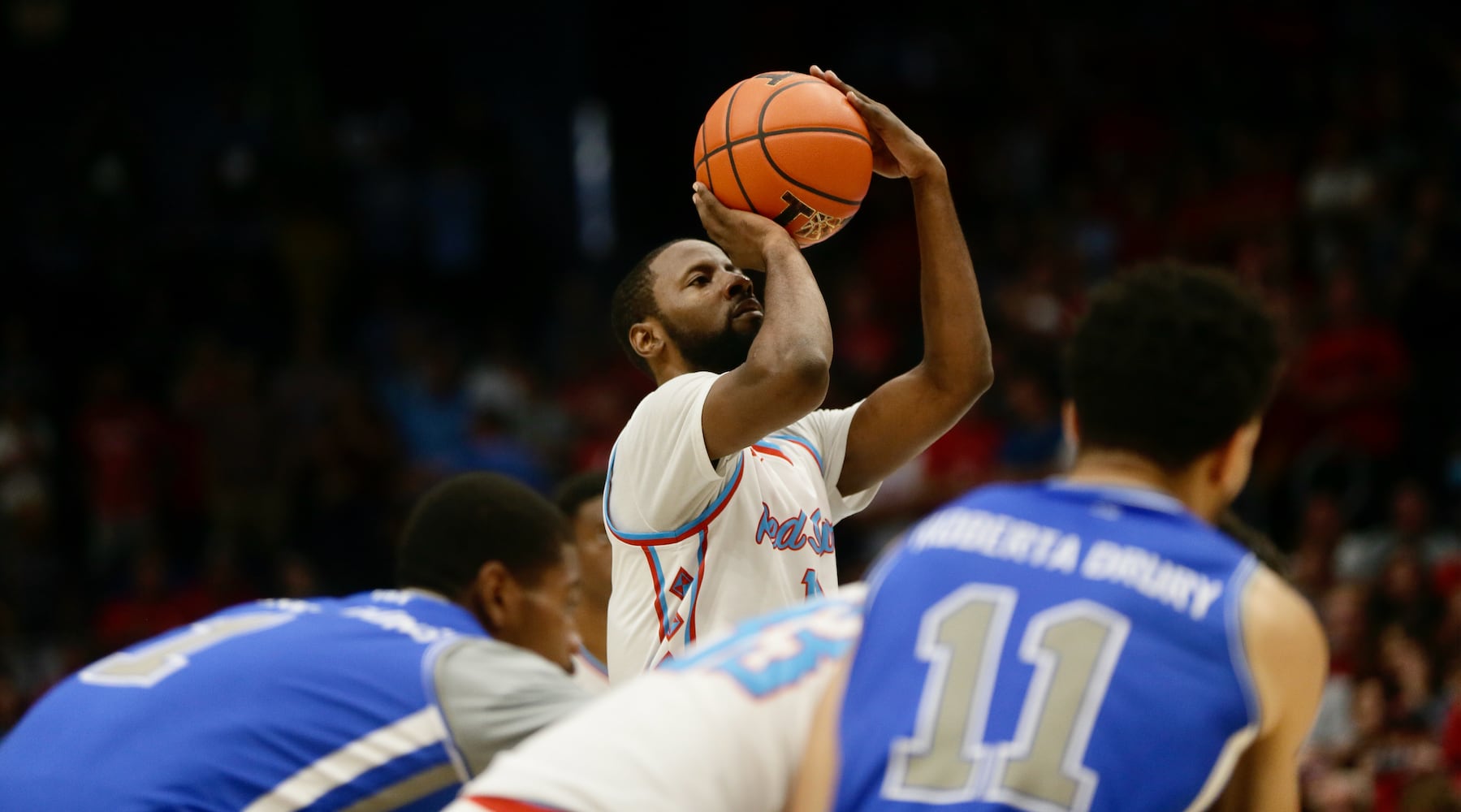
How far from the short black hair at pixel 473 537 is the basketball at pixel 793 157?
0.98 meters

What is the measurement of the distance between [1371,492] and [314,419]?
7.66 m

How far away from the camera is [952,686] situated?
2412 mm

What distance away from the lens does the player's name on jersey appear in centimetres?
241

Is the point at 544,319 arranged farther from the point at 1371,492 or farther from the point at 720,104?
the point at 720,104

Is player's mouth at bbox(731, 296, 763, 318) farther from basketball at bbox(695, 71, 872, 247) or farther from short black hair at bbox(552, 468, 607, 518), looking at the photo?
short black hair at bbox(552, 468, 607, 518)

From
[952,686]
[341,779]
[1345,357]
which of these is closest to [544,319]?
[1345,357]

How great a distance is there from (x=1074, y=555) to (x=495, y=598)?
5.69ft

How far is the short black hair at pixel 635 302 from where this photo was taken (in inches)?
175

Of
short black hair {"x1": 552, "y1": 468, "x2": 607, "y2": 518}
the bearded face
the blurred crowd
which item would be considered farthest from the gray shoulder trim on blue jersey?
the blurred crowd

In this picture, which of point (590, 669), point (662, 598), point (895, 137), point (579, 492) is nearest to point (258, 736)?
point (662, 598)

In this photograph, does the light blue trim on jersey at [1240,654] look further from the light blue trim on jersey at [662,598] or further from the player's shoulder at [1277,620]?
the light blue trim on jersey at [662,598]

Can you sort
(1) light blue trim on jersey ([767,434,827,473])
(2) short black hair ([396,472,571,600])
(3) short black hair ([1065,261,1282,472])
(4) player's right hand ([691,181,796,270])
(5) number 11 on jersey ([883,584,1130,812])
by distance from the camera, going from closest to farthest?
1. (5) number 11 on jersey ([883,584,1130,812])
2. (3) short black hair ([1065,261,1282,472])
3. (2) short black hair ([396,472,571,600])
4. (4) player's right hand ([691,181,796,270])
5. (1) light blue trim on jersey ([767,434,827,473])

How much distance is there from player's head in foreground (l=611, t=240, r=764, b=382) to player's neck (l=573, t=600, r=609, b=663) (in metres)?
1.55

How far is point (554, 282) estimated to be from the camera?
615 inches
